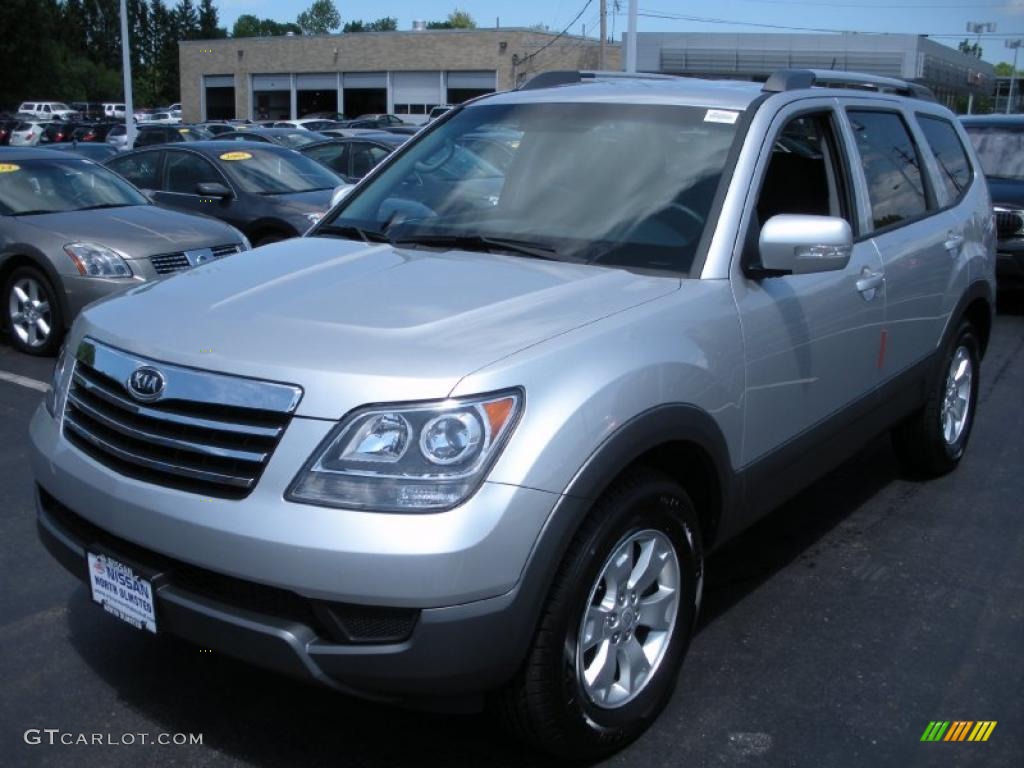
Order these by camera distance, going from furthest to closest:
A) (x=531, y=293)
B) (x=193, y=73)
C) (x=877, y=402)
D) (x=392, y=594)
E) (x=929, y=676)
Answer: (x=193, y=73)
(x=877, y=402)
(x=929, y=676)
(x=531, y=293)
(x=392, y=594)

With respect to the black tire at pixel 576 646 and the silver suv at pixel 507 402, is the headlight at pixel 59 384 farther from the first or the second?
the black tire at pixel 576 646

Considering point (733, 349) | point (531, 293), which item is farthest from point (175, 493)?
point (733, 349)

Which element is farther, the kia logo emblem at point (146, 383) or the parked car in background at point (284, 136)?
the parked car in background at point (284, 136)

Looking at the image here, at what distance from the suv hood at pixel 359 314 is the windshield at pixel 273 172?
24.8 ft

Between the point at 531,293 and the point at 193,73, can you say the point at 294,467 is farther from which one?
the point at 193,73

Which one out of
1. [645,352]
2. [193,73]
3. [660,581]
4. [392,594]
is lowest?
[660,581]

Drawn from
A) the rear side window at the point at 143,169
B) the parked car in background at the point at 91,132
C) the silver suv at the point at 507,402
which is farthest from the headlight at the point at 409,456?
the parked car in background at the point at 91,132

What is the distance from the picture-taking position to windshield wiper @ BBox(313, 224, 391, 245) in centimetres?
401

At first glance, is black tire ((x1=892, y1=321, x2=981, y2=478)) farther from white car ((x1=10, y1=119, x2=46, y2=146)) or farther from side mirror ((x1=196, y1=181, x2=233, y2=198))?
white car ((x1=10, y1=119, x2=46, y2=146))

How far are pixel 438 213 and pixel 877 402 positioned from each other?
197 centimetres

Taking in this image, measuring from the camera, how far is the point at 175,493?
2732mm

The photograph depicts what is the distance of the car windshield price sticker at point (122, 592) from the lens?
2.84 meters

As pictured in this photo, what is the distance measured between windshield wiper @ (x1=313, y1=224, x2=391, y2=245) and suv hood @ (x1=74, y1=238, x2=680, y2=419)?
206mm

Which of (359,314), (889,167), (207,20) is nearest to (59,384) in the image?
(359,314)
